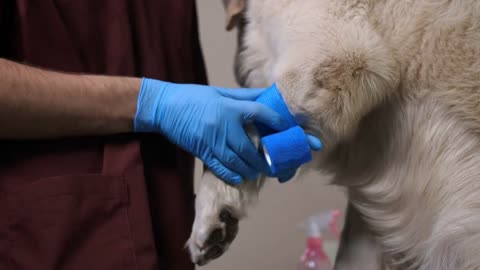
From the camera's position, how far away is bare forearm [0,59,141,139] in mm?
803

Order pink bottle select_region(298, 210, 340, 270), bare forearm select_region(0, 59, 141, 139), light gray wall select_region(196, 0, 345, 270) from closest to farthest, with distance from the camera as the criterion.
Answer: bare forearm select_region(0, 59, 141, 139), pink bottle select_region(298, 210, 340, 270), light gray wall select_region(196, 0, 345, 270)

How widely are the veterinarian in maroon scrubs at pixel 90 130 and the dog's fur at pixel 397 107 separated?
0.08 metres

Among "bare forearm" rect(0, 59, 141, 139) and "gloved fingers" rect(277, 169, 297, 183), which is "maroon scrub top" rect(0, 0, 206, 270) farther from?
"gloved fingers" rect(277, 169, 297, 183)

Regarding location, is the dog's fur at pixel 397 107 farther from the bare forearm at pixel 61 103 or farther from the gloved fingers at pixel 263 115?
the bare forearm at pixel 61 103

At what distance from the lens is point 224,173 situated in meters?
0.93

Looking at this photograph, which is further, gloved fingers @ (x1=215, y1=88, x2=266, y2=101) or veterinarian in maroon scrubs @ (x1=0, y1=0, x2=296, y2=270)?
gloved fingers @ (x1=215, y1=88, x2=266, y2=101)

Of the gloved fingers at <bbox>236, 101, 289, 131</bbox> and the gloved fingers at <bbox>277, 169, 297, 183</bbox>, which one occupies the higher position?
the gloved fingers at <bbox>236, 101, 289, 131</bbox>

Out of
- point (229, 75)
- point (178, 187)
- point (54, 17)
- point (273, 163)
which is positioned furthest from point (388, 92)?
point (229, 75)

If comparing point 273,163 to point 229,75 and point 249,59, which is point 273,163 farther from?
point 229,75

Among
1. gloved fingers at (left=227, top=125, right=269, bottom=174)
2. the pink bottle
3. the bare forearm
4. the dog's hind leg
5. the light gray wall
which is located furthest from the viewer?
the light gray wall

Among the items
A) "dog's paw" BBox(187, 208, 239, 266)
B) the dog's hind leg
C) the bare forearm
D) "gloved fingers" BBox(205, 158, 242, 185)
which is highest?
the bare forearm

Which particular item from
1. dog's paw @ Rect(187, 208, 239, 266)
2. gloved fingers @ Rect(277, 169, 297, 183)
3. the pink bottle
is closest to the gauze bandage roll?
gloved fingers @ Rect(277, 169, 297, 183)

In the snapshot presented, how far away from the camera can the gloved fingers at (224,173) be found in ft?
3.04

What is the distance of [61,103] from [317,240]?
0.87 metres
